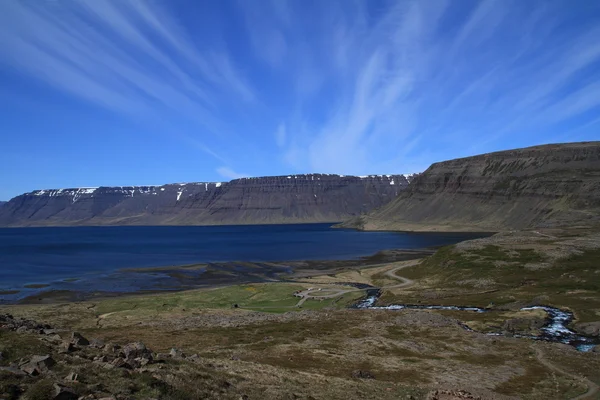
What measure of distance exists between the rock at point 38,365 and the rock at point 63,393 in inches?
119

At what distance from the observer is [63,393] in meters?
17.6

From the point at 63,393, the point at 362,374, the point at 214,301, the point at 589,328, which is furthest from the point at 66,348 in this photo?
the point at 589,328

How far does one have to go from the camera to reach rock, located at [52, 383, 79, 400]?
17.3 metres

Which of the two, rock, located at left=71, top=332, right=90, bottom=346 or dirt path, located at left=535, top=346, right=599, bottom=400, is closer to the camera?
rock, located at left=71, top=332, right=90, bottom=346

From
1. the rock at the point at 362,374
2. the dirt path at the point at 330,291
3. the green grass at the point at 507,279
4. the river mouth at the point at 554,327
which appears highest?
the green grass at the point at 507,279

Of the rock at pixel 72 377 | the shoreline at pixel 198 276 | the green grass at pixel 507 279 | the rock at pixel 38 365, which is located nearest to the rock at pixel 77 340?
the rock at pixel 38 365

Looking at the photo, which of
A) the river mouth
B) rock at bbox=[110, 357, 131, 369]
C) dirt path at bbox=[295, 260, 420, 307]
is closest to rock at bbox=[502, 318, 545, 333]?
the river mouth

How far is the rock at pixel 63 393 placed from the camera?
17334 millimetres

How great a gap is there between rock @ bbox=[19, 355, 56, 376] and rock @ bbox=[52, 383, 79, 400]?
9.89 feet

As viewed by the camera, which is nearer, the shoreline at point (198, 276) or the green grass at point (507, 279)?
the green grass at point (507, 279)

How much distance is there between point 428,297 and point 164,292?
5741 cm

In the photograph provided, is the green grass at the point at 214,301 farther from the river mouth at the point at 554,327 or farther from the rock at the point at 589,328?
the rock at the point at 589,328

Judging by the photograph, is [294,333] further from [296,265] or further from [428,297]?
[296,265]

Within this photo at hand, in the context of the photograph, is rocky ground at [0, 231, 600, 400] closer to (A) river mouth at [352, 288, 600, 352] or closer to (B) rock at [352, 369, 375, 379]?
(B) rock at [352, 369, 375, 379]
